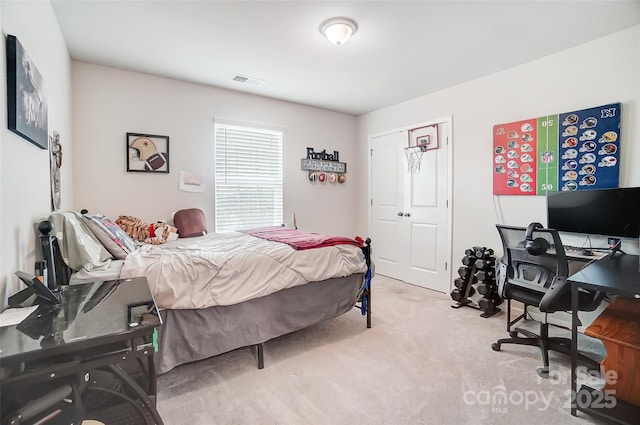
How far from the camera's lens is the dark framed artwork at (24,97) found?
1.27m

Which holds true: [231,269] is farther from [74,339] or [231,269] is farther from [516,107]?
[516,107]

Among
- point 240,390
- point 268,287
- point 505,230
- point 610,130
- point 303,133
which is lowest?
point 240,390

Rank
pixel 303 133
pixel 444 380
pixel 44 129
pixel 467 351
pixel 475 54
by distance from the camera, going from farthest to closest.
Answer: pixel 303 133 → pixel 475 54 → pixel 467 351 → pixel 444 380 → pixel 44 129

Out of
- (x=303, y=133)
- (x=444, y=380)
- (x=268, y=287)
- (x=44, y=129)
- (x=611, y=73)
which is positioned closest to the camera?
(x=44, y=129)

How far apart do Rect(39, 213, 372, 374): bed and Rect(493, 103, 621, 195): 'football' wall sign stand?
176 centimetres

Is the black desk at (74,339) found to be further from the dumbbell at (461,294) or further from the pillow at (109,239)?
the dumbbell at (461,294)

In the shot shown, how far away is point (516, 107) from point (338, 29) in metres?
2.04

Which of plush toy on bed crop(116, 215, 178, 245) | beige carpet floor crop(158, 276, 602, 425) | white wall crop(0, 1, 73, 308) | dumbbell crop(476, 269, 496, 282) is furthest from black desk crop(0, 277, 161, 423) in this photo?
dumbbell crop(476, 269, 496, 282)

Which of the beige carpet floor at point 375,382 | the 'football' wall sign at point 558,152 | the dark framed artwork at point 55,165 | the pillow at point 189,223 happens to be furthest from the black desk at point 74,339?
the 'football' wall sign at point 558,152

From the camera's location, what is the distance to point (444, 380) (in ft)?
6.36

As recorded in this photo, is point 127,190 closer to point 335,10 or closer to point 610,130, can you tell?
point 335,10

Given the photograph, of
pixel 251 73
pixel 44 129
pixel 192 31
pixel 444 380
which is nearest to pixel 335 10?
pixel 192 31

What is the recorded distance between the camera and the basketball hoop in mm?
3985

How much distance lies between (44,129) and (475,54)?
3388 mm
